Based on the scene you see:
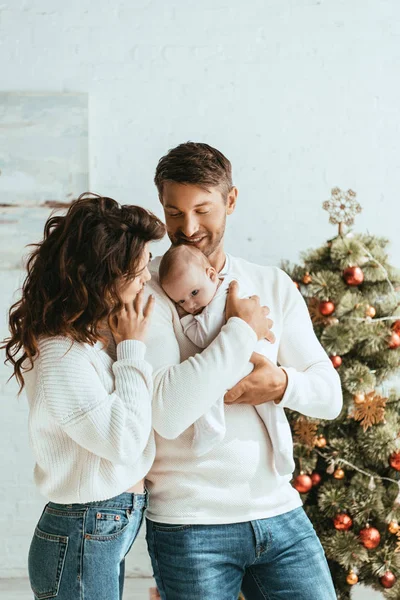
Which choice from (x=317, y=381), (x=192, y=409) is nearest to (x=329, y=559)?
(x=317, y=381)

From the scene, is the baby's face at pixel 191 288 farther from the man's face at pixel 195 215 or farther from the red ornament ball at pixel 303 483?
the red ornament ball at pixel 303 483

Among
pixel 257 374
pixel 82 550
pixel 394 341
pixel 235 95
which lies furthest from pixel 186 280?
pixel 235 95

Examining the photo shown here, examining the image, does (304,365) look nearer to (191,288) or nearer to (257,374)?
(257,374)

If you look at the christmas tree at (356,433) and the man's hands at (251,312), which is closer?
the man's hands at (251,312)

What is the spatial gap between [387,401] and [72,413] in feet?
4.91

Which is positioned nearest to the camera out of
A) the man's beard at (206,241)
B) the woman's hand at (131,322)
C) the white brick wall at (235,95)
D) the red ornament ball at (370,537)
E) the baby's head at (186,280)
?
the woman's hand at (131,322)

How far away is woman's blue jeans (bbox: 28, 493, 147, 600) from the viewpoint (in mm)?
1410

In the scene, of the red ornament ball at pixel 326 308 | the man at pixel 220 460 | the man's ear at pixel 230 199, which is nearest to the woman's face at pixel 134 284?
the man at pixel 220 460

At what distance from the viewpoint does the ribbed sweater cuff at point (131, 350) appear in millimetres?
1437

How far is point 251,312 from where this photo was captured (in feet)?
5.10

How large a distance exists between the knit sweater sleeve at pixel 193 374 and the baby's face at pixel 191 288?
0.37ft

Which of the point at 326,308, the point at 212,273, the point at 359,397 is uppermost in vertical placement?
the point at 212,273

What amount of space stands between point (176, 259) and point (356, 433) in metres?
1.23

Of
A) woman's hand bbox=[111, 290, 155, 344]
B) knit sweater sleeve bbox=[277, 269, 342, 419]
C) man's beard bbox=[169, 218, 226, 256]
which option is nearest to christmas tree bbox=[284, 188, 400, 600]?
knit sweater sleeve bbox=[277, 269, 342, 419]
